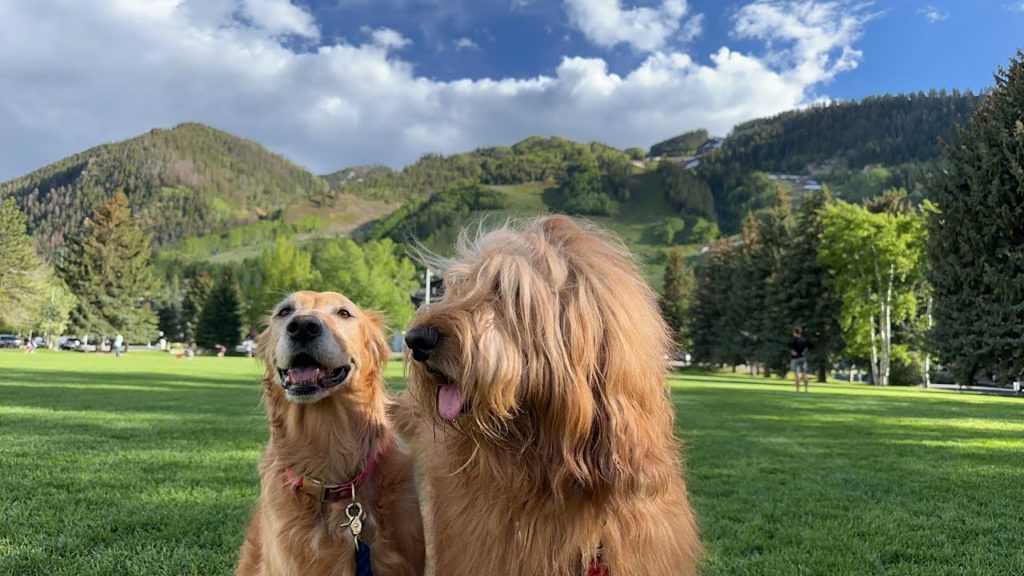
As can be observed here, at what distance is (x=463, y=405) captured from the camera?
2.33 meters

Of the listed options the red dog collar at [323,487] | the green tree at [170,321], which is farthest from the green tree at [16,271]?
the red dog collar at [323,487]

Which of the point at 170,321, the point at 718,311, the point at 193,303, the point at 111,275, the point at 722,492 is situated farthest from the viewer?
the point at 170,321

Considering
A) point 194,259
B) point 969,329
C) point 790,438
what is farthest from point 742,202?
point 790,438

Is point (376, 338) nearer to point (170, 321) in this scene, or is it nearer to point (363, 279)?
point (363, 279)

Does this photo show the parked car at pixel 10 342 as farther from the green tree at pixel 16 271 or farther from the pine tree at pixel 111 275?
the green tree at pixel 16 271

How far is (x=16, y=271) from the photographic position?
5953cm

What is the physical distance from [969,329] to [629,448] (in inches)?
966

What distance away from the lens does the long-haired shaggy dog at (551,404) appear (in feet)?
7.71

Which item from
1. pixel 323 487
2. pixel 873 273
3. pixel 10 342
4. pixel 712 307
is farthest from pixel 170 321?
pixel 323 487

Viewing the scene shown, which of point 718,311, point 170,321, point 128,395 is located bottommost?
point 128,395

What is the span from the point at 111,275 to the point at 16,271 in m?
13.0

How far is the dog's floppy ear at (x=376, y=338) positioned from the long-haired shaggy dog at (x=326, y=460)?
0.23 feet

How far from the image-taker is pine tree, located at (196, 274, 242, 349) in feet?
276

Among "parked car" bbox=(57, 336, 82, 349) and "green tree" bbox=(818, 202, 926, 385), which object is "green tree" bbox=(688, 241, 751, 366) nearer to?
"green tree" bbox=(818, 202, 926, 385)
